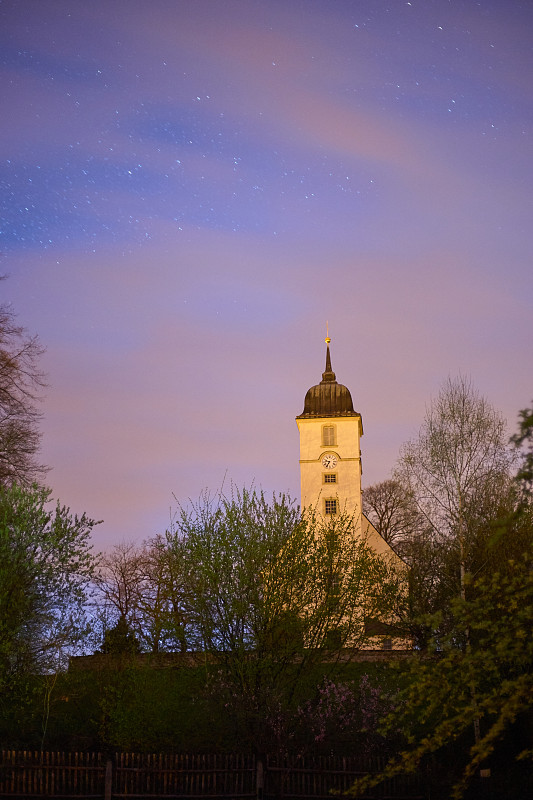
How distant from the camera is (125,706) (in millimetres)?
24844

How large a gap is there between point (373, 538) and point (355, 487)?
148 inches

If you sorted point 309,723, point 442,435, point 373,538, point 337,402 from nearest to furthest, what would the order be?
point 309,723
point 442,435
point 373,538
point 337,402

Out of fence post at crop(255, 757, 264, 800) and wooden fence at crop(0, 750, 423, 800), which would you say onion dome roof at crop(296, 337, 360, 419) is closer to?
wooden fence at crop(0, 750, 423, 800)

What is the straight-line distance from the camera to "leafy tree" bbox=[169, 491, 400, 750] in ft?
67.2

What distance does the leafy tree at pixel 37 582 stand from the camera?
23.5 metres

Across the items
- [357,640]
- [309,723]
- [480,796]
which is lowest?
[480,796]

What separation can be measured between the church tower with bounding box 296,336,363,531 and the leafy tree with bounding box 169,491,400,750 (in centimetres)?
3203

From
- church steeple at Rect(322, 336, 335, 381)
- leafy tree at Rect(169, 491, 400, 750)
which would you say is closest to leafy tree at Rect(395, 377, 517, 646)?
leafy tree at Rect(169, 491, 400, 750)

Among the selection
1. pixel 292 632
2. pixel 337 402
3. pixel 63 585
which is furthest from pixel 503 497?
pixel 337 402

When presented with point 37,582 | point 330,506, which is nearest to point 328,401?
point 330,506

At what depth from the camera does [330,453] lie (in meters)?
55.9

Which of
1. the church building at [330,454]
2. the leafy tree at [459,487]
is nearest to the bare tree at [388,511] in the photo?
the church building at [330,454]

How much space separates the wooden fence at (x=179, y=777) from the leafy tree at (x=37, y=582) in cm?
350

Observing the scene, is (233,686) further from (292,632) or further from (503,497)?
(503,497)
